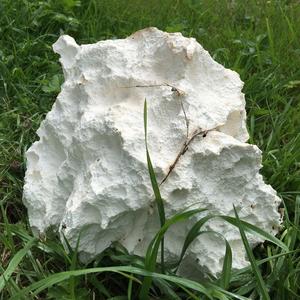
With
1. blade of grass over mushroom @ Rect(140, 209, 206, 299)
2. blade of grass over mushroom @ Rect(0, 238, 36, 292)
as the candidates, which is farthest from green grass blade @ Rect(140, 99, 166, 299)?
blade of grass over mushroom @ Rect(0, 238, 36, 292)

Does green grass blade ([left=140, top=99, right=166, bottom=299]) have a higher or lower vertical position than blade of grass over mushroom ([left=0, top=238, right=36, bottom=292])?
higher

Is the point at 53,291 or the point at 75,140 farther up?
the point at 75,140

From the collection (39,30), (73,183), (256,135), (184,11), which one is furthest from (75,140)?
(184,11)

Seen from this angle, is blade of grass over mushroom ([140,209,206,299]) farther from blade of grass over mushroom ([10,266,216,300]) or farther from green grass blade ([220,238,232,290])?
green grass blade ([220,238,232,290])

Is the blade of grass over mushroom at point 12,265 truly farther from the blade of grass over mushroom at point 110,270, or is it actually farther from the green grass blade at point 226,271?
the green grass blade at point 226,271

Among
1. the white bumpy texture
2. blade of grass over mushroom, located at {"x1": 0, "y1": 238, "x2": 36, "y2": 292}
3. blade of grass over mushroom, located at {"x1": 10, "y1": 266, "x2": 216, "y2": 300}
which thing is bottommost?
blade of grass over mushroom, located at {"x1": 0, "y1": 238, "x2": 36, "y2": 292}

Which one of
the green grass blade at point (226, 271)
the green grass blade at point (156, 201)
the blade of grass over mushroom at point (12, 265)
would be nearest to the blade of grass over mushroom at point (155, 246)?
the green grass blade at point (156, 201)

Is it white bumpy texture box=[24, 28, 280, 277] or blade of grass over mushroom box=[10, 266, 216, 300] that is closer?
blade of grass over mushroom box=[10, 266, 216, 300]

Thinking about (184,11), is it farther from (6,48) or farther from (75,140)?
(75,140)
